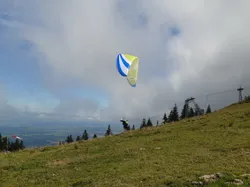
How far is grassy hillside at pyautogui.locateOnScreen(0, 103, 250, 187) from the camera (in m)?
14.4

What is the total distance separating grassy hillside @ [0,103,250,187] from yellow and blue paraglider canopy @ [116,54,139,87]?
5.43m

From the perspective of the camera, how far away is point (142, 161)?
18.1 m

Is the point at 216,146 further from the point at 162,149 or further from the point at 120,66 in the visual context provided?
the point at 120,66

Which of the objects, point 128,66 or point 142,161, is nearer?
point 142,161

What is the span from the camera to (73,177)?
55.1 feet

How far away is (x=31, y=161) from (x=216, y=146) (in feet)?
43.9

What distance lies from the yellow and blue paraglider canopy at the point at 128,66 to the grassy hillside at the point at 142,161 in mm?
5429

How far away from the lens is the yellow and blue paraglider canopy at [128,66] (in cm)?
2617

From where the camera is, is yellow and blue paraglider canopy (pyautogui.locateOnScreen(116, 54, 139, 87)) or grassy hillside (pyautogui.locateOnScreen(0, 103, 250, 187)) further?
yellow and blue paraglider canopy (pyautogui.locateOnScreen(116, 54, 139, 87))

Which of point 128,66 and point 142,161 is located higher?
point 128,66

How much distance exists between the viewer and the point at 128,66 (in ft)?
89.8

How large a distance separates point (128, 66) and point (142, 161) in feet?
37.0

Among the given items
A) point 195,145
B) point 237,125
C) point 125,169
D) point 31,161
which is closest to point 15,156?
point 31,161

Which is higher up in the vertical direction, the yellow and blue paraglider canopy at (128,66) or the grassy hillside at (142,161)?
the yellow and blue paraglider canopy at (128,66)
